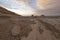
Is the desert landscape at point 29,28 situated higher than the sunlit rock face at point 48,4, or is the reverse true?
the sunlit rock face at point 48,4

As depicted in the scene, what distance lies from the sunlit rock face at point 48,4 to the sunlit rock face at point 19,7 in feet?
0.32

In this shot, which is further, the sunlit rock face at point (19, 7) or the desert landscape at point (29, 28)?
the sunlit rock face at point (19, 7)

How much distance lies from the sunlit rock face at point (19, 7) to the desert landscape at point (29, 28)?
0.18m

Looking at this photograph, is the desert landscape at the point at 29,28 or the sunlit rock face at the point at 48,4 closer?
the desert landscape at the point at 29,28

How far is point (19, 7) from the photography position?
1.09 meters

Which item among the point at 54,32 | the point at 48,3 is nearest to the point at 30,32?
the point at 54,32

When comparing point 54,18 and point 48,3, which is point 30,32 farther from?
point 48,3

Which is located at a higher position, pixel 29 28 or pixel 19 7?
pixel 19 7

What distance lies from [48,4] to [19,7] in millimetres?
281

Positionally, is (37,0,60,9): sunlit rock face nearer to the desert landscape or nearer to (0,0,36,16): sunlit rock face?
(0,0,36,16): sunlit rock face

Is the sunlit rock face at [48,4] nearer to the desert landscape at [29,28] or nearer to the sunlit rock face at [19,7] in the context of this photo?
the sunlit rock face at [19,7]

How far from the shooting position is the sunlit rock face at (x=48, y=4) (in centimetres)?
103

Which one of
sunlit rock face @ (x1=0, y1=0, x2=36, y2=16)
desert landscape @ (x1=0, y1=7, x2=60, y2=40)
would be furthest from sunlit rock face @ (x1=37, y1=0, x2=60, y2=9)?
desert landscape @ (x1=0, y1=7, x2=60, y2=40)

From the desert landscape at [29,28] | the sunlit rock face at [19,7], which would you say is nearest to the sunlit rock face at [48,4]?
the sunlit rock face at [19,7]
